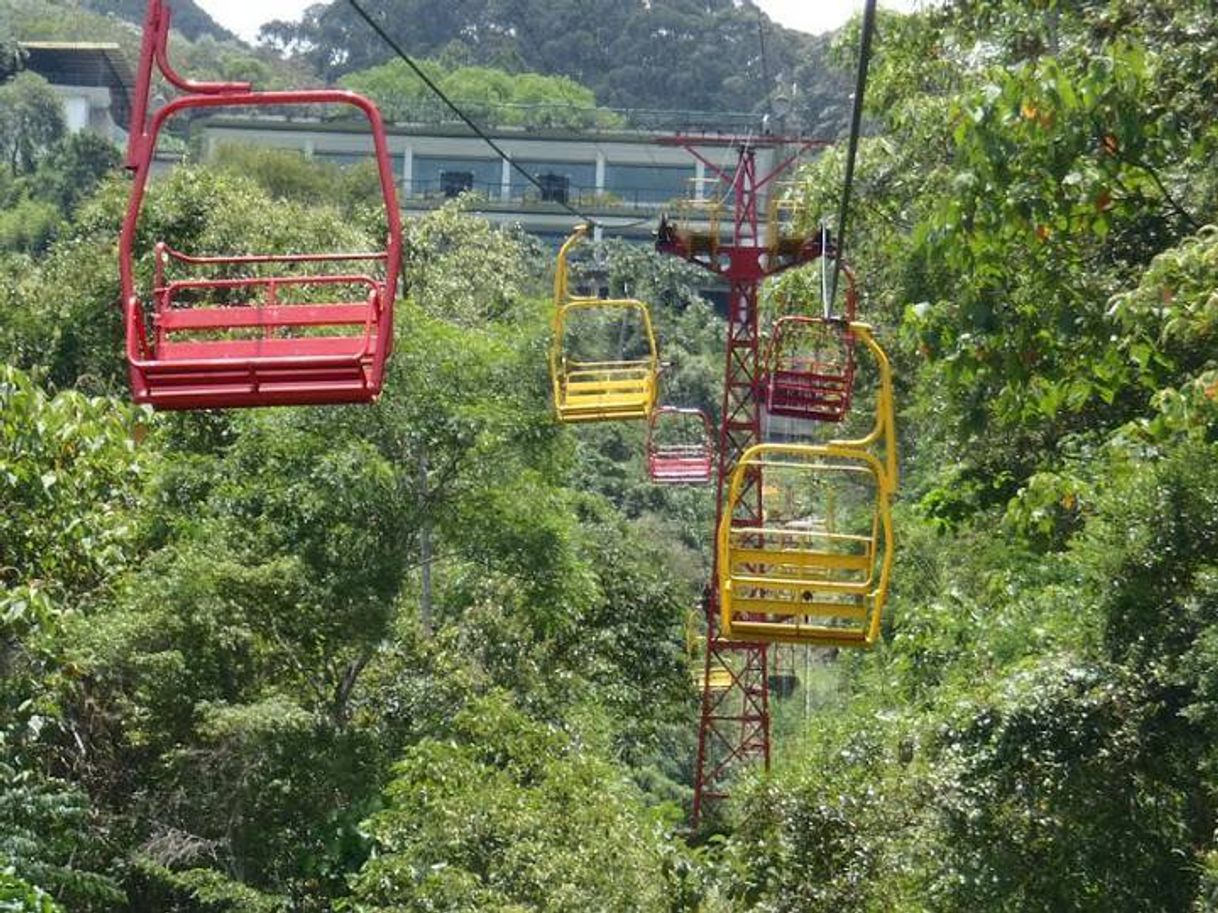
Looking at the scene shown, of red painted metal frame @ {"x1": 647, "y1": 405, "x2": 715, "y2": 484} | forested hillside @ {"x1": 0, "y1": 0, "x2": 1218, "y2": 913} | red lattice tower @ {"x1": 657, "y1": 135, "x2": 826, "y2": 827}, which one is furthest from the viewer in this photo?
red painted metal frame @ {"x1": 647, "y1": 405, "x2": 715, "y2": 484}

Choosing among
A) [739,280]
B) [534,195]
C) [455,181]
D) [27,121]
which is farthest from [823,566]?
[27,121]

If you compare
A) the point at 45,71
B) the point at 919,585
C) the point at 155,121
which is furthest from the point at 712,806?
the point at 45,71

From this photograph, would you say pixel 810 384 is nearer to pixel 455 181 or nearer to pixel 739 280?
pixel 739 280

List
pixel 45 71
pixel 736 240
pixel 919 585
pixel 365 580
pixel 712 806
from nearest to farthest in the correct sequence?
pixel 365 580 < pixel 736 240 < pixel 712 806 < pixel 919 585 < pixel 45 71

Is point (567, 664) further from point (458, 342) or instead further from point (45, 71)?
point (45, 71)

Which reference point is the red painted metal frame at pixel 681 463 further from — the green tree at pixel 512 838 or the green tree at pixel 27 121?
the green tree at pixel 27 121

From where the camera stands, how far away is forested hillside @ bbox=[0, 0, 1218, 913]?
970cm

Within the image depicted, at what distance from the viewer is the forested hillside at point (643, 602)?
9.70 metres

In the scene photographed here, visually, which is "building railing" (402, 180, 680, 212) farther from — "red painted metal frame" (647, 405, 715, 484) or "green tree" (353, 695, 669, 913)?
"green tree" (353, 695, 669, 913)

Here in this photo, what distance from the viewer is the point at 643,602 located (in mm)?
23594

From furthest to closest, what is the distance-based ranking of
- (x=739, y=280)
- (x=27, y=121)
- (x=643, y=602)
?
1. (x=27, y=121)
2. (x=643, y=602)
3. (x=739, y=280)

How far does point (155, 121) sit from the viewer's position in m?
7.33

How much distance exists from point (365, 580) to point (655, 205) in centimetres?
5888

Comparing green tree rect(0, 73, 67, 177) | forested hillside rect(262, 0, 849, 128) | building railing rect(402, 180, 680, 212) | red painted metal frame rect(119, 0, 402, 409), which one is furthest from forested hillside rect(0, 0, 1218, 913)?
forested hillside rect(262, 0, 849, 128)
